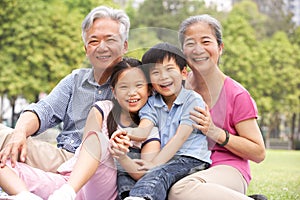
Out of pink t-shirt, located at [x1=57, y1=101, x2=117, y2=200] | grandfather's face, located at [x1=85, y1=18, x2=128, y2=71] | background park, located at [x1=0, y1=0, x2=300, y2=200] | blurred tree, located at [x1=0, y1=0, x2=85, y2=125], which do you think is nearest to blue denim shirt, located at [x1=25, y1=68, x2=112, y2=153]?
grandfather's face, located at [x1=85, y1=18, x2=128, y2=71]

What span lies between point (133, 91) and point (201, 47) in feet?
1.71

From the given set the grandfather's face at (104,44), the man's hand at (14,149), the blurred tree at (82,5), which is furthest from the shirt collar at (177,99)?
the blurred tree at (82,5)

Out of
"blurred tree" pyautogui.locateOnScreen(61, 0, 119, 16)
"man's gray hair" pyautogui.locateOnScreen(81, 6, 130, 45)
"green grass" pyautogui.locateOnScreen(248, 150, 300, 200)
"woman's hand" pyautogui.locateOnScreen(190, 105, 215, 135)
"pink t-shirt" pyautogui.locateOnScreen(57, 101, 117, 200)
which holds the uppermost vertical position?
"blurred tree" pyautogui.locateOnScreen(61, 0, 119, 16)

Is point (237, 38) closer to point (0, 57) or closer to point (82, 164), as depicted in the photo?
point (0, 57)

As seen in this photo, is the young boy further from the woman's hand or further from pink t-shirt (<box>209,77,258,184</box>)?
pink t-shirt (<box>209,77,258,184</box>)

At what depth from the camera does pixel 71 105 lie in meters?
3.56

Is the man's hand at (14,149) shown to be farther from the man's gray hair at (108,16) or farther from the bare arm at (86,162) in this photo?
the man's gray hair at (108,16)

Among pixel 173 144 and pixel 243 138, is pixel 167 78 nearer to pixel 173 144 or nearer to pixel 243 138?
pixel 173 144

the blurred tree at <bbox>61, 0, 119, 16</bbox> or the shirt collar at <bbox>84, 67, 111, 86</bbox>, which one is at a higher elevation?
the blurred tree at <bbox>61, 0, 119, 16</bbox>

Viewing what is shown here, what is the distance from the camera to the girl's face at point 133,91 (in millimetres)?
2988

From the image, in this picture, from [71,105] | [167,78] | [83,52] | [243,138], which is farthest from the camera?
[83,52]

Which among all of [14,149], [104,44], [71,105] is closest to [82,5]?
[71,105]

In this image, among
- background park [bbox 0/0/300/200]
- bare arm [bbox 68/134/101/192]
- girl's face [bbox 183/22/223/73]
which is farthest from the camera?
background park [bbox 0/0/300/200]

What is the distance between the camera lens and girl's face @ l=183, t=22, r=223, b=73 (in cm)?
319
